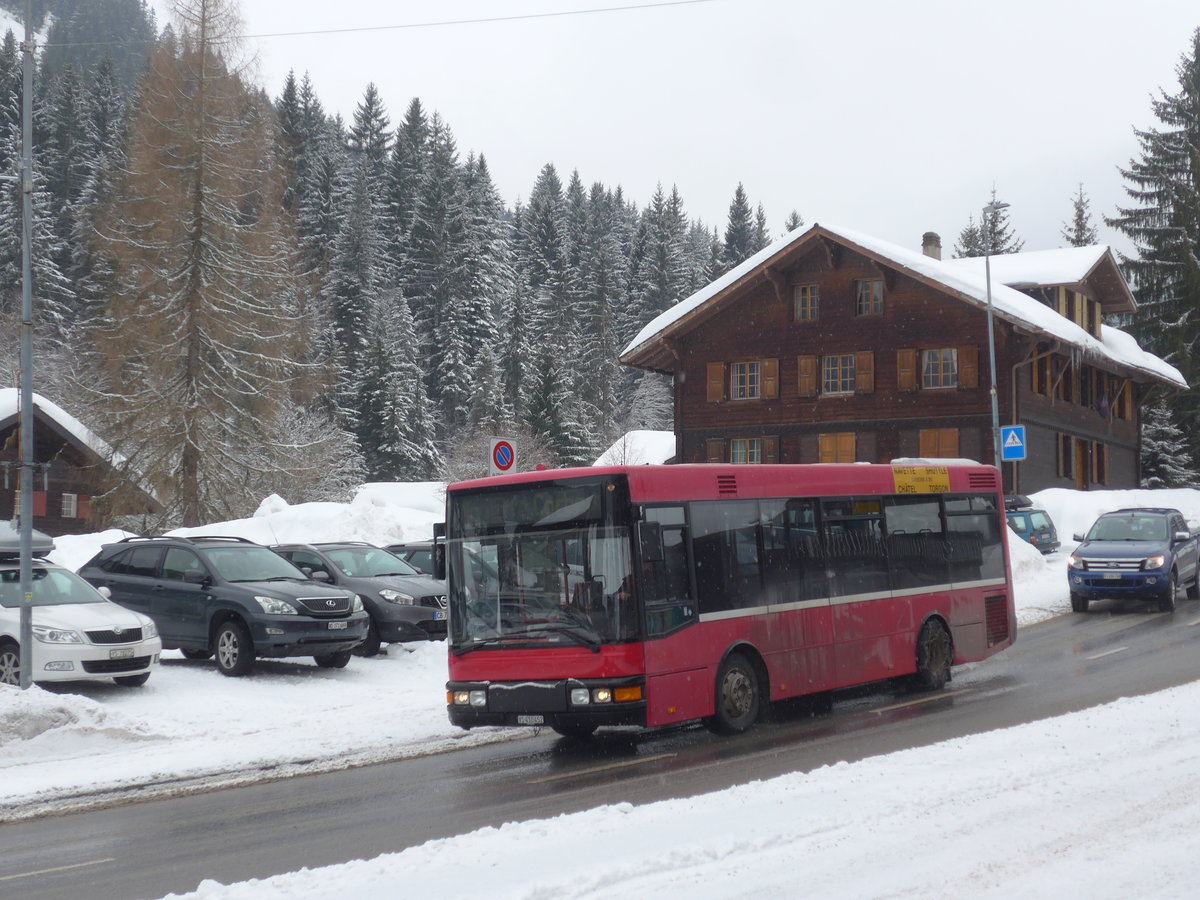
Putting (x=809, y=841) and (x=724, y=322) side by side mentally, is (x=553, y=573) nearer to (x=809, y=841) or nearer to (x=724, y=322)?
(x=809, y=841)

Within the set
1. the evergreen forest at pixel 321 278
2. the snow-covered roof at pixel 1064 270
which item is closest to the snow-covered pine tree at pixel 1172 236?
the evergreen forest at pixel 321 278

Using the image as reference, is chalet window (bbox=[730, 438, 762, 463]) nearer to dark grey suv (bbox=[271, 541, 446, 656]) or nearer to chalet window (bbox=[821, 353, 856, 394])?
chalet window (bbox=[821, 353, 856, 394])

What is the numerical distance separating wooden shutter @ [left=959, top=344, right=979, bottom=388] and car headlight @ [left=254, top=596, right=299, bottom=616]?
3279 centimetres

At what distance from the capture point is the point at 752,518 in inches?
516

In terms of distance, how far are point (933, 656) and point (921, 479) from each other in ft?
7.18

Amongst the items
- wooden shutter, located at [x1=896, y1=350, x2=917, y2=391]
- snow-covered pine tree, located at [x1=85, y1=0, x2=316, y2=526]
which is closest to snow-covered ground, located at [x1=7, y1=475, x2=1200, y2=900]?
snow-covered pine tree, located at [x1=85, y1=0, x2=316, y2=526]

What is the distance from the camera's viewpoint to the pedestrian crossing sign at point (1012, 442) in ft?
113

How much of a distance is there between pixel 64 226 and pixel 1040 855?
263ft

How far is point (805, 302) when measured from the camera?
4872 cm

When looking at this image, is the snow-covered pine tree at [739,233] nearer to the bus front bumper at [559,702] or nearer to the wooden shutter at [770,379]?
the wooden shutter at [770,379]

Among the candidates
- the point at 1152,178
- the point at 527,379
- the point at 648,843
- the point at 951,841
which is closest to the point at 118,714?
the point at 648,843

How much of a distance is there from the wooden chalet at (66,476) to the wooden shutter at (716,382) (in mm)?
21430

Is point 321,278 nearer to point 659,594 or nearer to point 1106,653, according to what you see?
point 1106,653

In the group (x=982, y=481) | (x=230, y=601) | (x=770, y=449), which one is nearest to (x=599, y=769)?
(x=230, y=601)
